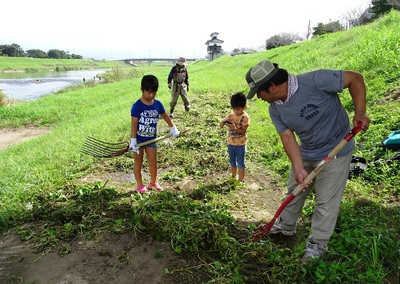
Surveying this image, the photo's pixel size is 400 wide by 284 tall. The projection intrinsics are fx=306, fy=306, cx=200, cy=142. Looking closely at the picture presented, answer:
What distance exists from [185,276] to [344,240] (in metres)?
1.55

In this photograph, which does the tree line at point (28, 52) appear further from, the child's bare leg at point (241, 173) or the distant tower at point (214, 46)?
the child's bare leg at point (241, 173)

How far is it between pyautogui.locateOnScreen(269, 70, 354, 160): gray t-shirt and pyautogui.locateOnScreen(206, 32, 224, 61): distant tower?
202ft

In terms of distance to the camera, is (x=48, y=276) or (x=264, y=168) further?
(x=264, y=168)

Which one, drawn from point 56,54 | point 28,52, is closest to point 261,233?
point 28,52

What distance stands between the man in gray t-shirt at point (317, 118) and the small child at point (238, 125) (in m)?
1.43

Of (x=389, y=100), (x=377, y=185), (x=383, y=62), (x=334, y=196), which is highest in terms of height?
(x=383, y=62)

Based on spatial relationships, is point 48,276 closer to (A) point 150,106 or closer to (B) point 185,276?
(B) point 185,276

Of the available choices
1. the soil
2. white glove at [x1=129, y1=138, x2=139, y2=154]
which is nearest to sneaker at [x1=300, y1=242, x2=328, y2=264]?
the soil

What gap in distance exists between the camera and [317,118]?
2.56 meters

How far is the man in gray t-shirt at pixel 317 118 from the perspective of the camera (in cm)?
247

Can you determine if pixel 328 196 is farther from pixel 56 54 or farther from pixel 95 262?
pixel 56 54

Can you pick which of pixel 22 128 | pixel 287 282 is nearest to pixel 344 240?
pixel 287 282

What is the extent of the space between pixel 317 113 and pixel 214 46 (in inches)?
2462

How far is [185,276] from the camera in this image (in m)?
2.69
